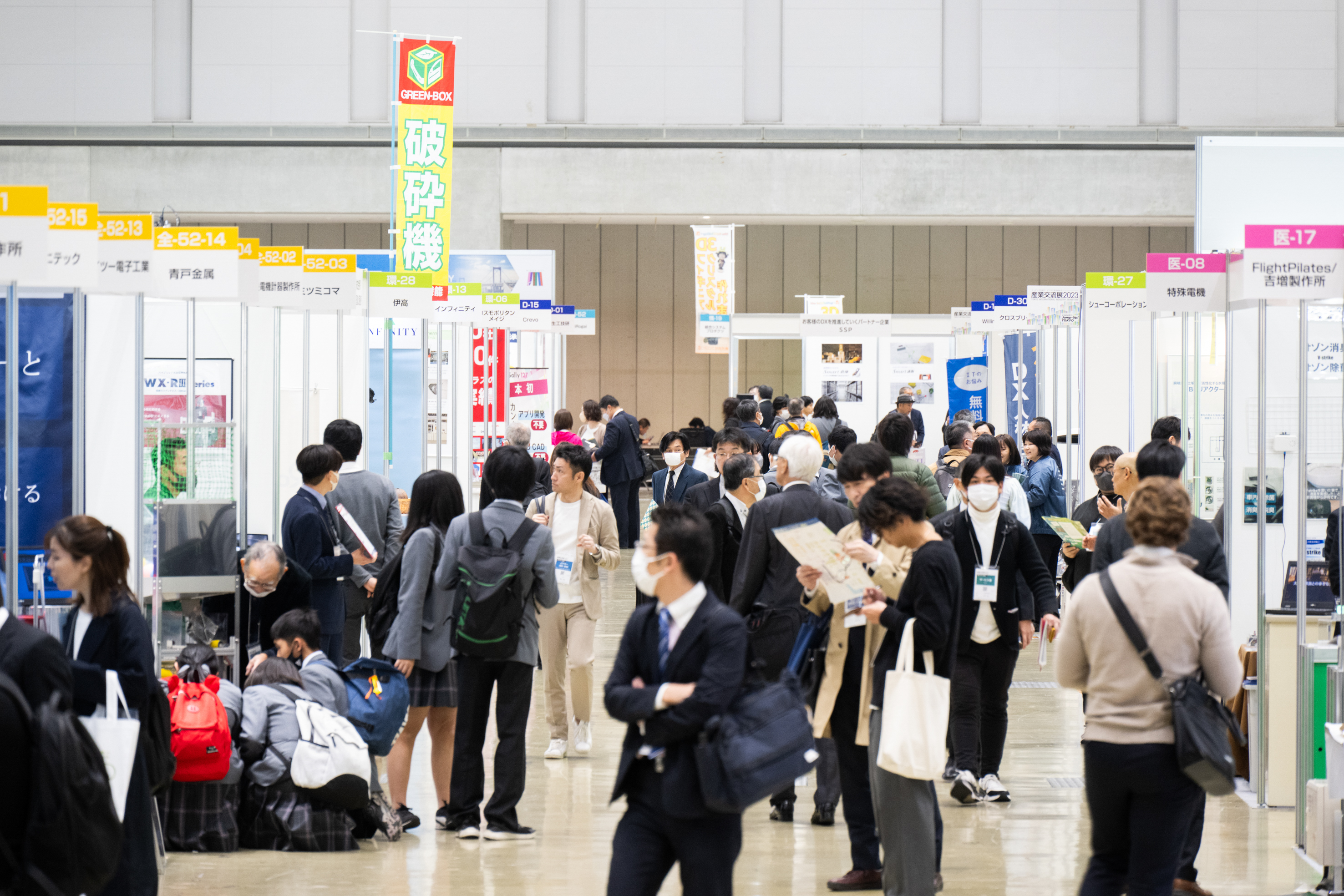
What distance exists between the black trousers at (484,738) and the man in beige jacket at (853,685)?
42.3 inches

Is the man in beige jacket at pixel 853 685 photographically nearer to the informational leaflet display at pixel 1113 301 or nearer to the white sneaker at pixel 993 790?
the white sneaker at pixel 993 790

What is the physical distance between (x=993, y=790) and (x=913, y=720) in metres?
2.02

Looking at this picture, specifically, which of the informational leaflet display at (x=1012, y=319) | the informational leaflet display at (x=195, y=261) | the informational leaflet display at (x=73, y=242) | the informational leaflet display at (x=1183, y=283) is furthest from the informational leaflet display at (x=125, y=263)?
the informational leaflet display at (x=1012, y=319)

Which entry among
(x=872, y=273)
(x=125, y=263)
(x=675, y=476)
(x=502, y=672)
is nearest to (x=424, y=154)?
(x=675, y=476)

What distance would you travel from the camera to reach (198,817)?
192 inches

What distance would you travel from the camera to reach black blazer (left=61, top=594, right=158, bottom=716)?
3.44 m

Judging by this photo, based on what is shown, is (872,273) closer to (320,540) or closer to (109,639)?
(320,540)

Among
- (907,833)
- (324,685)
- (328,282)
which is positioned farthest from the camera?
(328,282)

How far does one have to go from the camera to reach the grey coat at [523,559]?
5.00 m

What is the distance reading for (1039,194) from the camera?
19.9 metres

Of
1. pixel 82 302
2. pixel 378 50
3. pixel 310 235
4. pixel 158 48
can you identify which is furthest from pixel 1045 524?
pixel 310 235

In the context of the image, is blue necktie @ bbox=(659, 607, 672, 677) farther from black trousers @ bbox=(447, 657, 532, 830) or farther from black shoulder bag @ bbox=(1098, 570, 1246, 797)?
black trousers @ bbox=(447, 657, 532, 830)

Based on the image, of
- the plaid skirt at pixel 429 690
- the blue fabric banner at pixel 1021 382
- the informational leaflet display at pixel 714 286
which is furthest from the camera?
the informational leaflet display at pixel 714 286

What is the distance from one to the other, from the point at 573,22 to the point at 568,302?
597cm
